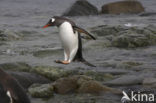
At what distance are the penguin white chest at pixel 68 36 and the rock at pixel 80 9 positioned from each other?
1258 centimetres

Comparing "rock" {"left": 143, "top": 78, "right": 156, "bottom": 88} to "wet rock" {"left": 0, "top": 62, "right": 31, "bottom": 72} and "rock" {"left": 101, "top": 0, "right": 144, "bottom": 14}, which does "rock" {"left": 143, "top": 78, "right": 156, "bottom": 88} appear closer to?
"wet rock" {"left": 0, "top": 62, "right": 31, "bottom": 72}

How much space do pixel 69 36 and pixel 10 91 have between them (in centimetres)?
373

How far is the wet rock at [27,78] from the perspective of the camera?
267 inches

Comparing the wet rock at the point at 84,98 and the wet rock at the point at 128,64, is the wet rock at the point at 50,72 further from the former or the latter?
the wet rock at the point at 128,64

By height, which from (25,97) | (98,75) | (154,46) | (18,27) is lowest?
(18,27)

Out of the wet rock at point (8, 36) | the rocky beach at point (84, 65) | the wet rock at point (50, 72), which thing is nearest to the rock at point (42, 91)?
the rocky beach at point (84, 65)

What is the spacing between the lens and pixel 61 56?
33.6ft

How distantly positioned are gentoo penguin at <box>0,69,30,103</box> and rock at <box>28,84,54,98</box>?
1665mm

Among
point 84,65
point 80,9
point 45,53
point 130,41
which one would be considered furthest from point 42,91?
point 80,9

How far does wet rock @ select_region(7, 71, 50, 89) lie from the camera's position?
22.3 feet

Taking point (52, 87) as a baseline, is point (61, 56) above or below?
below

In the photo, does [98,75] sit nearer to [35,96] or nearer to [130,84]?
[130,84]

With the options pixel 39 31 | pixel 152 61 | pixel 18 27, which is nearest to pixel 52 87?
pixel 152 61

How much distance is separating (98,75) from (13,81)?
318 centimetres
